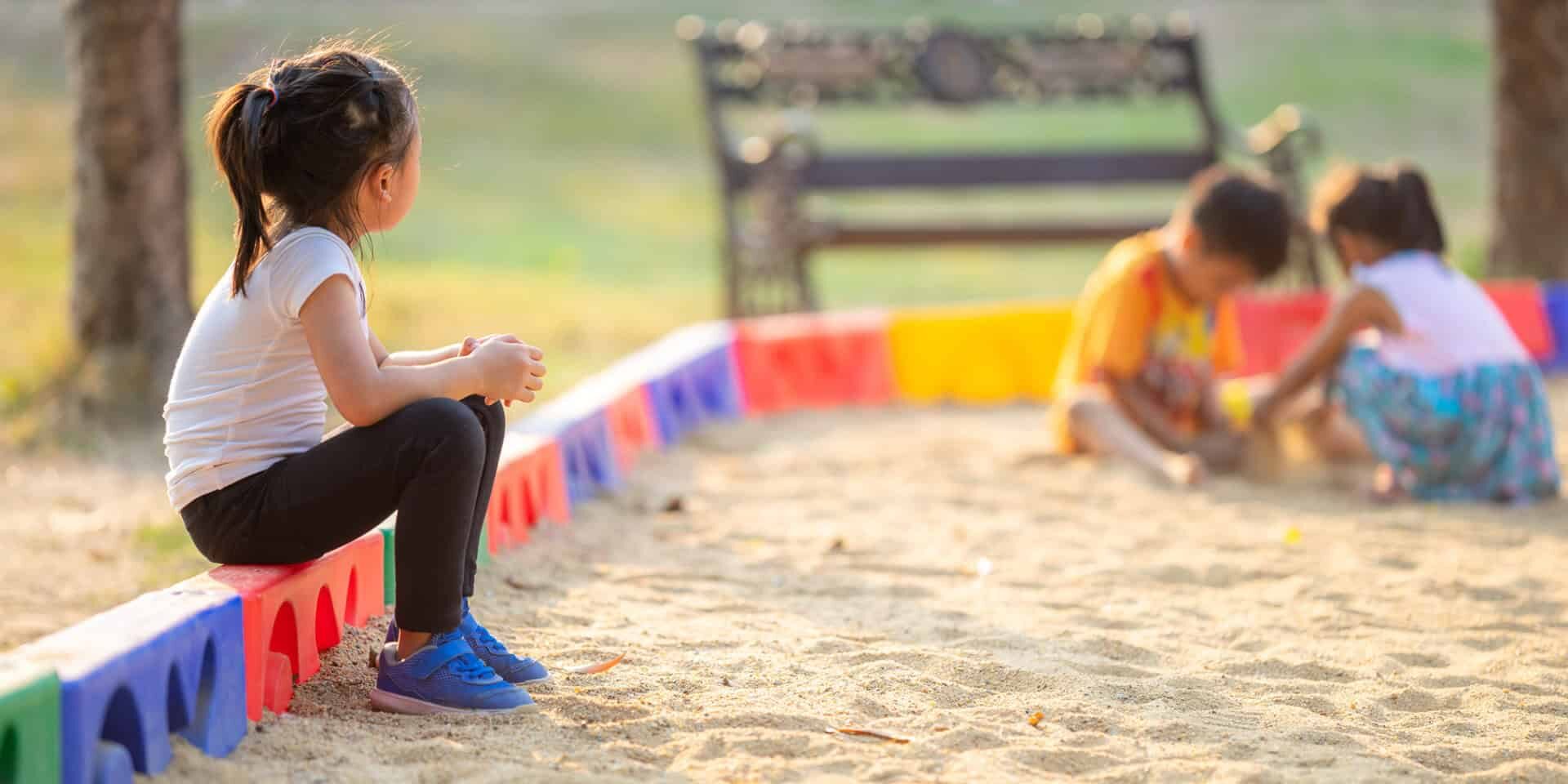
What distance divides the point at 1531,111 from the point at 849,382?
3578mm

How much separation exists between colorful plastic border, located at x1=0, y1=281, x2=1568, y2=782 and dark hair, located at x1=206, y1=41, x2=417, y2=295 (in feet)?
1.80

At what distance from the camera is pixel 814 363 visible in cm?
602

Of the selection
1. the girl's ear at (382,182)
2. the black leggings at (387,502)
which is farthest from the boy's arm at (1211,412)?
the girl's ear at (382,182)

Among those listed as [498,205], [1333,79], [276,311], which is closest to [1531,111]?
[276,311]

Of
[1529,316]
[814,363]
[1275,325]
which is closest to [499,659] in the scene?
[814,363]

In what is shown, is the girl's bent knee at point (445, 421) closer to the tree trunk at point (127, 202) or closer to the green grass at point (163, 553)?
the green grass at point (163, 553)

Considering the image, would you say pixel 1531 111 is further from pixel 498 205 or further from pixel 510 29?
pixel 510 29

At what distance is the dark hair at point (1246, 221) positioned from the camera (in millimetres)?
4367

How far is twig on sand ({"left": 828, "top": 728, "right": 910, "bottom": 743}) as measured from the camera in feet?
7.62

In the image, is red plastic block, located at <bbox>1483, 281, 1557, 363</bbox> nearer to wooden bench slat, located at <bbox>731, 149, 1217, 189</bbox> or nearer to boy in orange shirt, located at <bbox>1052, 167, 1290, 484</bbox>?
wooden bench slat, located at <bbox>731, 149, 1217, 189</bbox>

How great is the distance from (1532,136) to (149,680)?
22.3 feet

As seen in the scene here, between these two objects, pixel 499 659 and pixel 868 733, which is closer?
pixel 868 733

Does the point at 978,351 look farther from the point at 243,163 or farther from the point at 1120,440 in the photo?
the point at 243,163

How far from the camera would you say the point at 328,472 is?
93.0 inches
